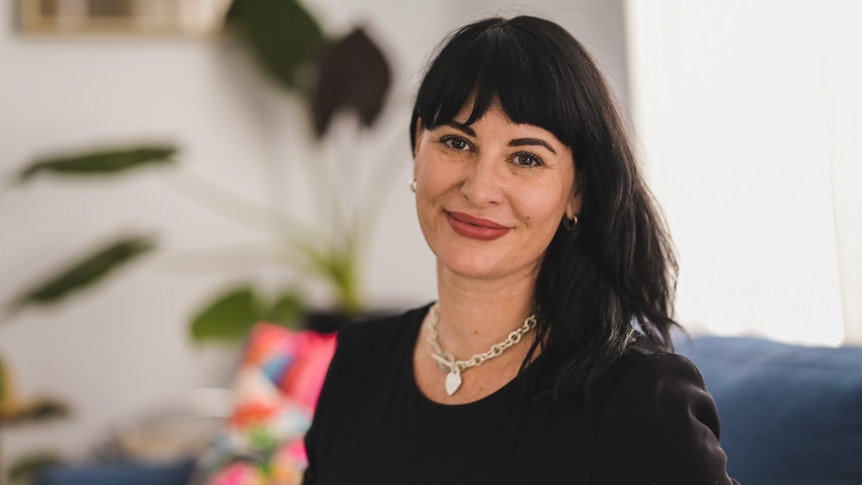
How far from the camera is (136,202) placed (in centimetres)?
372

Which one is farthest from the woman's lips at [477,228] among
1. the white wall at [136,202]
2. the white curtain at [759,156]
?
the white wall at [136,202]

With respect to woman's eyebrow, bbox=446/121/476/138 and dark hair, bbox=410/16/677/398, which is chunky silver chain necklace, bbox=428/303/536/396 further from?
woman's eyebrow, bbox=446/121/476/138

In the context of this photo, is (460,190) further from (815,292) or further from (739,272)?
(739,272)

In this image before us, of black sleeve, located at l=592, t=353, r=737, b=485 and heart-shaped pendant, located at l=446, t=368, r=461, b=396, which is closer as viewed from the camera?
black sleeve, located at l=592, t=353, r=737, b=485

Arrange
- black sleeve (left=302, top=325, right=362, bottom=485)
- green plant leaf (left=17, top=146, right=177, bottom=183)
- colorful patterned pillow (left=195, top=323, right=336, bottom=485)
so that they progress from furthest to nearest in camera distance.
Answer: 1. green plant leaf (left=17, top=146, right=177, bottom=183)
2. colorful patterned pillow (left=195, top=323, right=336, bottom=485)
3. black sleeve (left=302, top=325, right=362, bottom=485)

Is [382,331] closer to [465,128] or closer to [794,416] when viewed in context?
[465,128]

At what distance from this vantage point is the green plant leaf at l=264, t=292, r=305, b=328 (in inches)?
134

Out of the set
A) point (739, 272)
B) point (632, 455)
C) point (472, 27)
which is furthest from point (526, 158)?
point (739, 272)

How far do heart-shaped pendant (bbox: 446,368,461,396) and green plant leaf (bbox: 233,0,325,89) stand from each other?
2205mm

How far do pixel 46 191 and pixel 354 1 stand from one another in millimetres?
1286

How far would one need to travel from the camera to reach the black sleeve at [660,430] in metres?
1.23

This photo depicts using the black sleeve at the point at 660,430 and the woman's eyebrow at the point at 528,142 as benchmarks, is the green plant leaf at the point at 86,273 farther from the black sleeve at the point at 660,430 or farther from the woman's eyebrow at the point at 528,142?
the black sleeve at the point at 660,430

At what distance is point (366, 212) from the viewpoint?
12.7ft

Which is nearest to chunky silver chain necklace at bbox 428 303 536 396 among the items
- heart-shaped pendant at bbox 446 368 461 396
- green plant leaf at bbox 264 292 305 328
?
heart-shaped pendant at bbox 446 368 461 396
